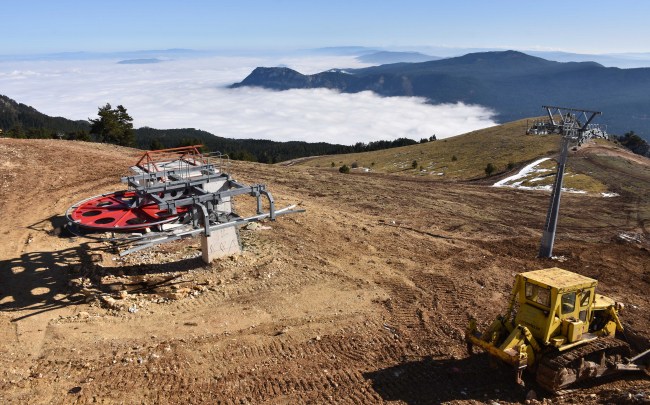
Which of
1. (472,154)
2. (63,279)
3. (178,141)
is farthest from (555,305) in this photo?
(178,141)

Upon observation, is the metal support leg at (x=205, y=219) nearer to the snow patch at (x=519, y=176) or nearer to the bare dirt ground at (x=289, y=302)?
the bare dirt ground at (x=289, y=302)

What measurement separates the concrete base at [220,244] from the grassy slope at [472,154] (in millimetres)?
35637

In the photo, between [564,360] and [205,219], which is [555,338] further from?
[205,219]

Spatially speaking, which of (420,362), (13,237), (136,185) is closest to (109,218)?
(136,185)

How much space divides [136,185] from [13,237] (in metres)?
7.01

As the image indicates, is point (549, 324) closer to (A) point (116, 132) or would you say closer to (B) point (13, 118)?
(A) point (116, 132)

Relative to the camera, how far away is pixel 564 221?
28.8 m

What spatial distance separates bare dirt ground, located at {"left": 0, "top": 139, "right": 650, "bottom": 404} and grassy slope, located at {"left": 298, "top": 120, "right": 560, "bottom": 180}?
84.9 feet

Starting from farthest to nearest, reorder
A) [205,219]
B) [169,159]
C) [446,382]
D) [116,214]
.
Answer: [169,159], [116,214], [205,219], [446,382]

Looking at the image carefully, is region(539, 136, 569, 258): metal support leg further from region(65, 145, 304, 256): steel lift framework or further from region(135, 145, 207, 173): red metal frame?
region(135, 145, 207, 173): red metal frame

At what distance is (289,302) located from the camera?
1631 cm

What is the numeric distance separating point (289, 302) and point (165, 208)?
5.24m

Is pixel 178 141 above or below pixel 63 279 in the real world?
below

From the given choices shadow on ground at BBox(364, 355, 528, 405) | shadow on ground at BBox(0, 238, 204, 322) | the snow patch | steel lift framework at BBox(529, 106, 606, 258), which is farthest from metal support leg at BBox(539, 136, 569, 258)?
the snow patch
